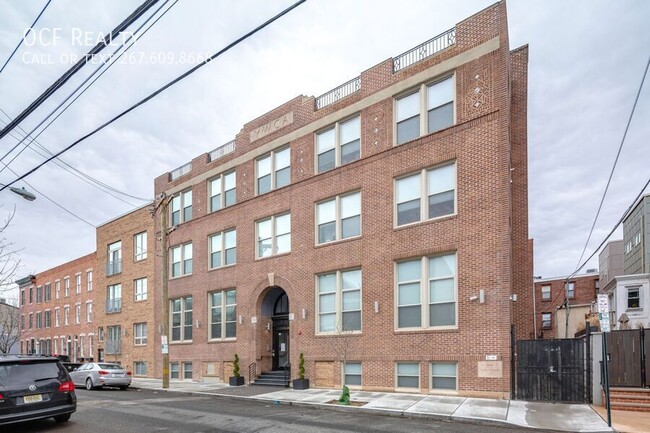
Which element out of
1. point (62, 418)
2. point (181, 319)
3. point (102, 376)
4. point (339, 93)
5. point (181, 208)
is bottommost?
point (102, 376)

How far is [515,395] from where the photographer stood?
15.1 metres

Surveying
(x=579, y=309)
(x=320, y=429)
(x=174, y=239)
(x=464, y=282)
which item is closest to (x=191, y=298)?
(x=174, y=239)

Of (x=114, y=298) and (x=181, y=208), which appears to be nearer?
(x=181, y=208)

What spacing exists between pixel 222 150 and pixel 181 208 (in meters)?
4.74

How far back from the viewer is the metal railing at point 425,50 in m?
17.8

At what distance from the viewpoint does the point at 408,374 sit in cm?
1731

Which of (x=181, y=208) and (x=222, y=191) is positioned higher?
(x=222, y=191)

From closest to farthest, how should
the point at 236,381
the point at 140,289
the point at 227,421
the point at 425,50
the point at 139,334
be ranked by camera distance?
the point at 227,421
the point at 425,50
the point at 236,381
the point at 139,334
the point at 140,289

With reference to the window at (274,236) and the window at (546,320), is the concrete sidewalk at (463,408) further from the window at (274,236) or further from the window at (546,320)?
the window at (546,320)

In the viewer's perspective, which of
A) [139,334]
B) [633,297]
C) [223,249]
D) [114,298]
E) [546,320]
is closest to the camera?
[223,249]

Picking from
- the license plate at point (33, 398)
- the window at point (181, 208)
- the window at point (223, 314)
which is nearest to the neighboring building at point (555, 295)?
the window at point (223, 314)

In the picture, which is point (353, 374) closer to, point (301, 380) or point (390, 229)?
Result: point (301, 380)

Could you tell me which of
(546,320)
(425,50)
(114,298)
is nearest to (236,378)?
(425,50)

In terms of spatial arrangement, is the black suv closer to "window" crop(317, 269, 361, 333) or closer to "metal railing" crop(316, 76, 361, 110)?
"window" crop(317, 269, 361, 333)
